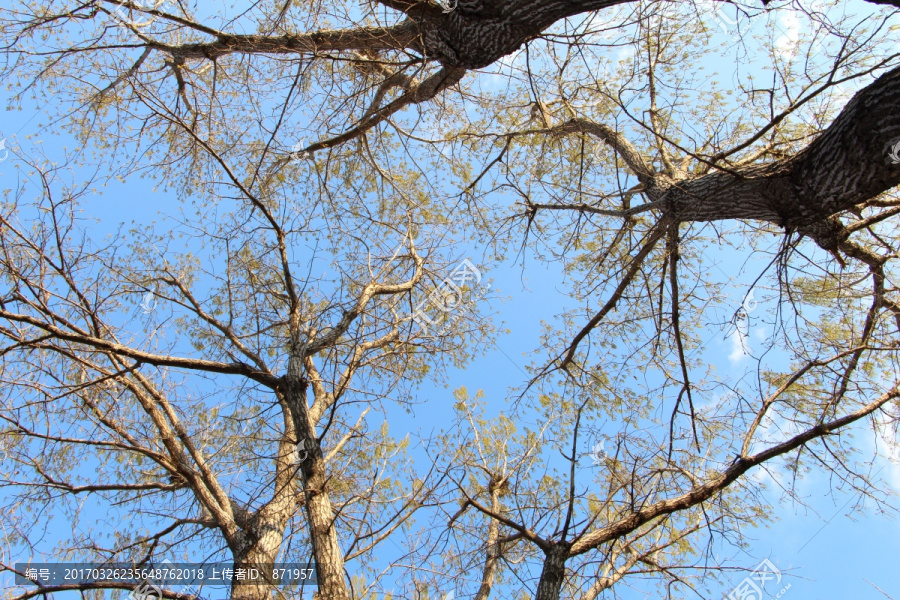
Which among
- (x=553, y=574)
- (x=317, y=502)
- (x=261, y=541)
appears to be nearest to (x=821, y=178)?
(x=553, y=574)

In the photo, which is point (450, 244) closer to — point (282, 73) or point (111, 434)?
point (282, 73)

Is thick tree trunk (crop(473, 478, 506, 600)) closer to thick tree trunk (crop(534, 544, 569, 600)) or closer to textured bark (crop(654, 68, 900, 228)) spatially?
thick tree trunk (crop(534, 544, 569, 600))

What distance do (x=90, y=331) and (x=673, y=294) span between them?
15.2 ft

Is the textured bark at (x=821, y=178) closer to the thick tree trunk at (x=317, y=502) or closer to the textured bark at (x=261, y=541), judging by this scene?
the thick tree trunk at (x=317, y=502)

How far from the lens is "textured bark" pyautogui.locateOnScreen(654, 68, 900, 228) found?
98.0 inches

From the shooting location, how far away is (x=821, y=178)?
2852 mm

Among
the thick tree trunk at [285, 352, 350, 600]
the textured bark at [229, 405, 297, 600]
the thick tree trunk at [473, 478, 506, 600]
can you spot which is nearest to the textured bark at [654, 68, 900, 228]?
the thick tree trunk at [473, 478, 506, 600]

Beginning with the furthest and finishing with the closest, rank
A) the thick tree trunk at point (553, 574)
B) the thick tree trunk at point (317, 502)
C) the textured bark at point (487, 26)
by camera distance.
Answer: the thick tree trunk at point (317, 502)
the textured bark at point (487, 26)
the thick tree trunk at point (553, 574)

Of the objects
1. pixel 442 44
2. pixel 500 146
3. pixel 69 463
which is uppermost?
pixel 500 146

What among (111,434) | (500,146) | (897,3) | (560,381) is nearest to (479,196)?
(500,146)

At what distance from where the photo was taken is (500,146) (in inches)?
203

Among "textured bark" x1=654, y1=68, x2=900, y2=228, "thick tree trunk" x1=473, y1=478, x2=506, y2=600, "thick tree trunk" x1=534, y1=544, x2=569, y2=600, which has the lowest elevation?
"thick tree trunk" x1=534, y1=544, x2=569, y2=600

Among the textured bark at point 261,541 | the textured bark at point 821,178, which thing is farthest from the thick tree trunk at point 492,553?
the textured bark at point 821,178

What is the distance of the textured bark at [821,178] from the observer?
8.16ft
